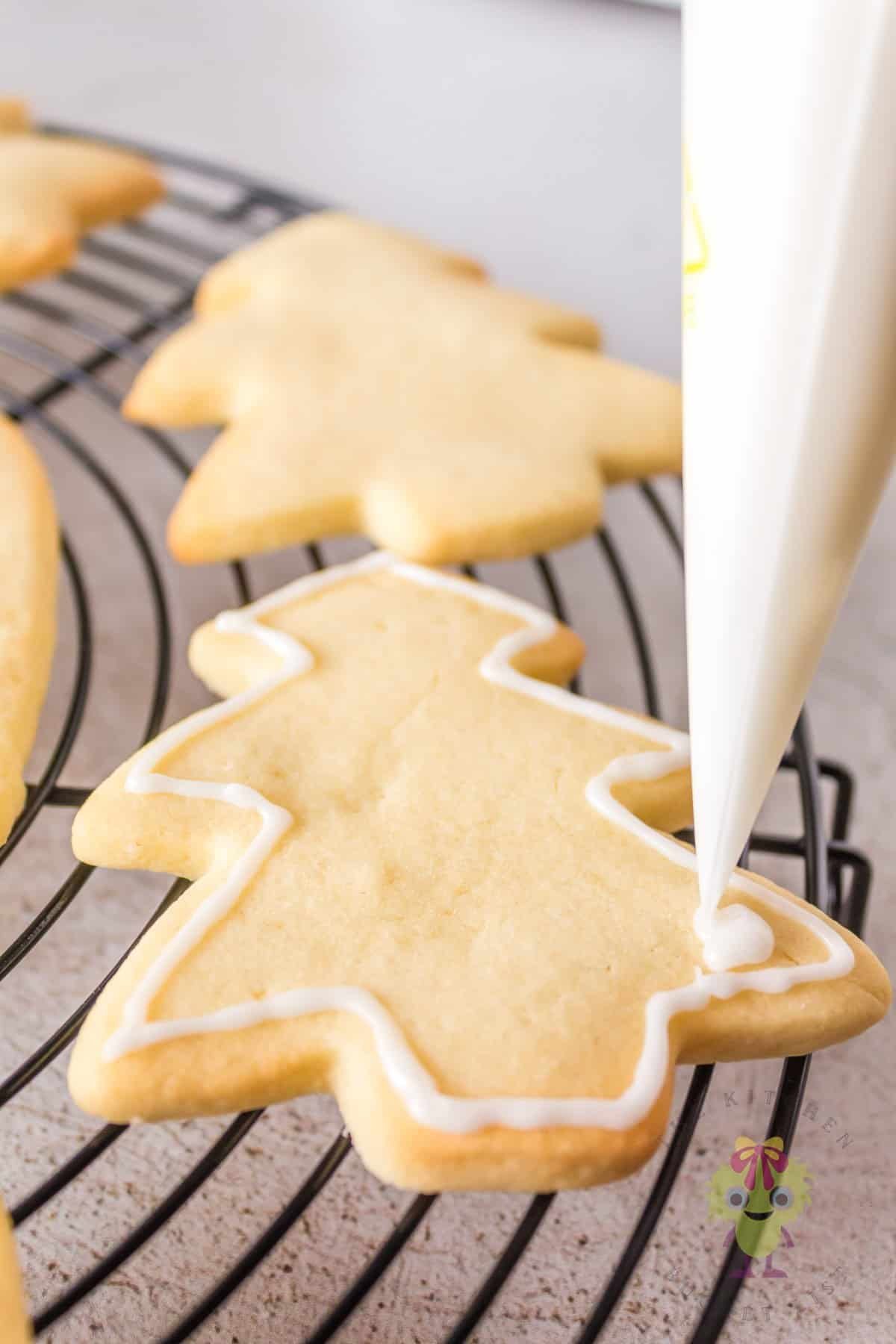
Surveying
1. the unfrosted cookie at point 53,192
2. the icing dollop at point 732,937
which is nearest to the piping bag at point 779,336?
the icing dollop at point 732,937

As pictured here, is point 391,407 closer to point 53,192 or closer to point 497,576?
point 497,576

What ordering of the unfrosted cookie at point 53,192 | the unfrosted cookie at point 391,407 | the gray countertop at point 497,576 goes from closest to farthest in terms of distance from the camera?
1. the gray countertop at point 497,576
2. the unfrosted cookie at point 391,407
3. the unfrosted cookie at point 53,192

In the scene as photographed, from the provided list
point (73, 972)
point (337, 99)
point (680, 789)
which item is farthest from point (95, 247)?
point (680, 789)

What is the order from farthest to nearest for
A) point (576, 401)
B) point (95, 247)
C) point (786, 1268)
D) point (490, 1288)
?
1. point (95, 247)
2. point (576, 401)
3. point (786, 1268)
4. point (490, 1288)

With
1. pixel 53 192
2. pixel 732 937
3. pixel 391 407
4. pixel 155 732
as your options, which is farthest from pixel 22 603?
pixel 53 192

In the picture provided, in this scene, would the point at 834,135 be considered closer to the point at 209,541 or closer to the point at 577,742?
the point at 577,742

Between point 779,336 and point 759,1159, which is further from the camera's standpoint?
point 759,1159

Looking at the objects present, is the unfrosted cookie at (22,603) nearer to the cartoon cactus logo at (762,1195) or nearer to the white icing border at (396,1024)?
the white icing border at (396,1024)

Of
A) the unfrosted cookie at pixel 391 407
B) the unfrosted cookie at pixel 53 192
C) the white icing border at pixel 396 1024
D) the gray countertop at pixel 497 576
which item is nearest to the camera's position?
the white icing border at pixel 396 1024
